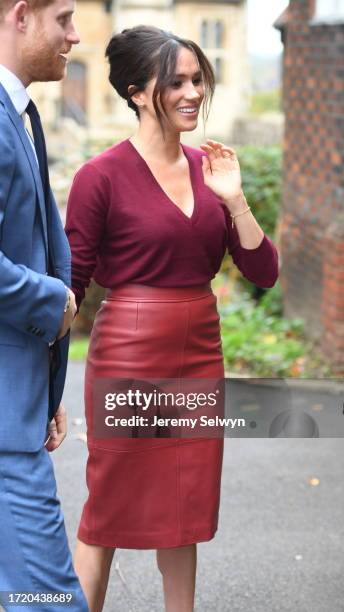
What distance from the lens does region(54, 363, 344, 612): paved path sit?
4.78 meters

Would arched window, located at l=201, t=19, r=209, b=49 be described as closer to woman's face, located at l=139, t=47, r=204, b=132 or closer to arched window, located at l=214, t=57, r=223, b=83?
arched window, located at l=214, t=57, r=223, b=83

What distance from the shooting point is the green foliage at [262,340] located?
8.70 m

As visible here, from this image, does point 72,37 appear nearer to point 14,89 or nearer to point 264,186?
point 14,89

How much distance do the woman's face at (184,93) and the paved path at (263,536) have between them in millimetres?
1987

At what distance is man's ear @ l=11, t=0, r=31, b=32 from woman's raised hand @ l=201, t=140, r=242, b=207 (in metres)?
0.95

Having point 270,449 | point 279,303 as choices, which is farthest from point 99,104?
point 270,449

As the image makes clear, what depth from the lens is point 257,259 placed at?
383cm

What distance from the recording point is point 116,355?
3.77 meters

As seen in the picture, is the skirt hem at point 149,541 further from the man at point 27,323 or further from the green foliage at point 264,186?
the green foliage at point 264,186

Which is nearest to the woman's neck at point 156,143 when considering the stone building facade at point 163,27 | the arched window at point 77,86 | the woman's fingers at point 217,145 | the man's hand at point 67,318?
the woman's fingers at point 217,145

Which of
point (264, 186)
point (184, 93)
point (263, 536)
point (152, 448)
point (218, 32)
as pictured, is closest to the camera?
point (184, 93)

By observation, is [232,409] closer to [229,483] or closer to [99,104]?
[229,483]

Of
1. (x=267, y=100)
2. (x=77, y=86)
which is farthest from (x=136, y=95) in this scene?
(x=267, y=100)

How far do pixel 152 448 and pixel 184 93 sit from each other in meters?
1.11
